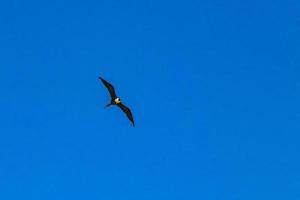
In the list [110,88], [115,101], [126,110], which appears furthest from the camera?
[126,110]

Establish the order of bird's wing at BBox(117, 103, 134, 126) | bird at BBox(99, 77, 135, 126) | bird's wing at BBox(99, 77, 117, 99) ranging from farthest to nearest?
1. bird's wing at BBox(117, 103, 134, 126)
2. bird at BBox(99, 77, 135, 126)
3. bird's wing at BBox(99, 77, 117, 99)

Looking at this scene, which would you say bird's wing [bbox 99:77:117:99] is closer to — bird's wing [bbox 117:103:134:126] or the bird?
the bird

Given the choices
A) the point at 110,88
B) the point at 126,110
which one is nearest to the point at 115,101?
the point at 126,110

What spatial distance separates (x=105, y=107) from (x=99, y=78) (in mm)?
8762

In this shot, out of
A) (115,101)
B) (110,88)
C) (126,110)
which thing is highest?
(110,88)

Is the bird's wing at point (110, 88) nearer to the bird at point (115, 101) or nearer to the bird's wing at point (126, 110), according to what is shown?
the bird at point (115, 101)

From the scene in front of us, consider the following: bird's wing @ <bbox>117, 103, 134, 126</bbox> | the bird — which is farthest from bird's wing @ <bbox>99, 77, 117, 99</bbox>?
bird's wing @ <bbox>117, 103, 134, 126</bbox>

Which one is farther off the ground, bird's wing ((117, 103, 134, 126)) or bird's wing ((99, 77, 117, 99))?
bird's wing ((99, 77, 117, 99))

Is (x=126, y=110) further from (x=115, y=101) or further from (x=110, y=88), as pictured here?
(x=110, y=88)

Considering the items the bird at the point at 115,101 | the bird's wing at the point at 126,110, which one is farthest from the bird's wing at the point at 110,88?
the bird's wing at the point at 126,110

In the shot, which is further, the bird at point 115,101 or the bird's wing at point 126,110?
the bird's wing at point 126,110

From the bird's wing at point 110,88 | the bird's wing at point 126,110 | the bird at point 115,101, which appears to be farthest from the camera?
the bird's wing at point 126,110

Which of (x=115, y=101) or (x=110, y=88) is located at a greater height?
(x=110, y=88)

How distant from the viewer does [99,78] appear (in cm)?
18088
